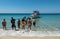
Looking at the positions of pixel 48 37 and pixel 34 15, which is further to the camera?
pixel 34 15

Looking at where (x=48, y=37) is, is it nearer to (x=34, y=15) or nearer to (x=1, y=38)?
(x=1, y=38)

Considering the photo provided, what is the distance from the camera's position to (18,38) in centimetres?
1588

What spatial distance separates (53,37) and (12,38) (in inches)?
138

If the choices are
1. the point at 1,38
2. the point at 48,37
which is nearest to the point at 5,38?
the point at 1,38

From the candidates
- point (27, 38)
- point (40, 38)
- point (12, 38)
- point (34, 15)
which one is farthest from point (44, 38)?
point (34, 15)

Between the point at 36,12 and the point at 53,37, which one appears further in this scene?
the point at 36,12

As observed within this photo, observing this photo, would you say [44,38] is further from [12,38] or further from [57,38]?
[12,38]

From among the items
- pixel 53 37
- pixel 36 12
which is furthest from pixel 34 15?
pixel 53 37

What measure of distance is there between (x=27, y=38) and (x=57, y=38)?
8.20ft

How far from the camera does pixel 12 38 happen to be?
15852 millimetres

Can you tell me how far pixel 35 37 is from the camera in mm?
16391

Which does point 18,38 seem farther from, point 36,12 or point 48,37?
point 36,12

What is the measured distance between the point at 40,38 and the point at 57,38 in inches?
55.9

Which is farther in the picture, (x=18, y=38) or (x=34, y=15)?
(x=34, y=15)
